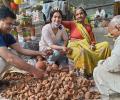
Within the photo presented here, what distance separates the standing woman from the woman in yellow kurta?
168 millimetres

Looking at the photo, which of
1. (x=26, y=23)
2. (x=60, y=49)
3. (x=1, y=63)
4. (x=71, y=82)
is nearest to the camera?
(x=71, y=82)

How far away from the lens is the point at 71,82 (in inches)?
197

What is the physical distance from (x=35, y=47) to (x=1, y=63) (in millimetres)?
2278

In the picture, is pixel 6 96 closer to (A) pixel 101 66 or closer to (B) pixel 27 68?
(B) pixel 27 68

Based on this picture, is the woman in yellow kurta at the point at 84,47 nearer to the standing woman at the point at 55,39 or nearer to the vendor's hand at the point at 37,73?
the standing woman at the point at 55,39

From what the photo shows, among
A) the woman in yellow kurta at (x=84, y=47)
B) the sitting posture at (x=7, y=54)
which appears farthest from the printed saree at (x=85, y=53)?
Result: the sitting posture at (x=7, y=54)

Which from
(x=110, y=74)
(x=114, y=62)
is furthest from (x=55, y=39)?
(x=114, y=62)

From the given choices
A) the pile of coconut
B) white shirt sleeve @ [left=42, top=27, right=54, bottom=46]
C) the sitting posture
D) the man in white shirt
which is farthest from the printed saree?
the man in white shirt

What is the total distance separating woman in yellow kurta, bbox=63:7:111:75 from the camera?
6.11 metres

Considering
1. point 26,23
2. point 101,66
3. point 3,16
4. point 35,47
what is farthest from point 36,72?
point 26,23

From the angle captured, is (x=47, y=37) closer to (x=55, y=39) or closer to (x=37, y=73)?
(x=55, y=39)

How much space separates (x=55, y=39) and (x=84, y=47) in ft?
2.28

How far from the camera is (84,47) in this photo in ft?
20.8

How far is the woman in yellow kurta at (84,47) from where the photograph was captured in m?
6.11
